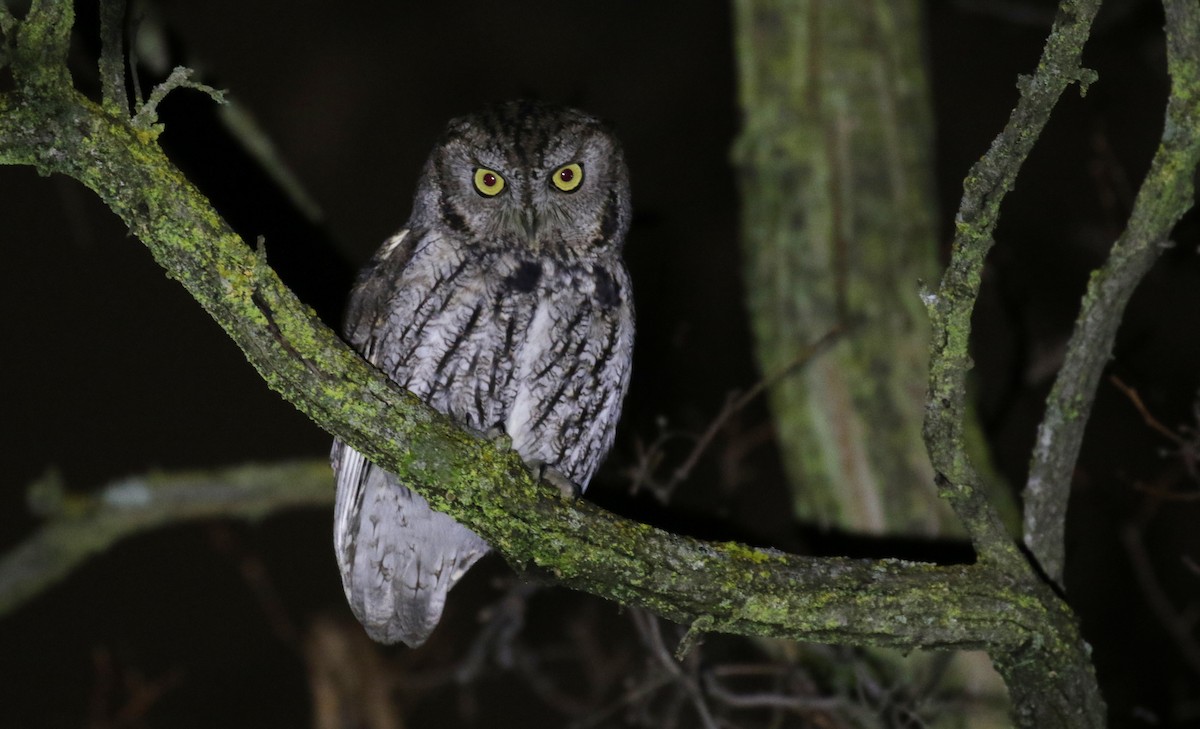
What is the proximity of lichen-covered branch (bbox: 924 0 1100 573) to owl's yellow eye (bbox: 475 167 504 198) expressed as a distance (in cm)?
102

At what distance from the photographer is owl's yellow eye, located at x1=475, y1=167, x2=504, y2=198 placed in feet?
7.61

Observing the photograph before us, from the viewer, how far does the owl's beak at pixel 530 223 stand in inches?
89.9

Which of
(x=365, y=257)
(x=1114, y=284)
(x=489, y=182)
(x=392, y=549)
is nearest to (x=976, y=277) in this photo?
(x=1114, y=284)

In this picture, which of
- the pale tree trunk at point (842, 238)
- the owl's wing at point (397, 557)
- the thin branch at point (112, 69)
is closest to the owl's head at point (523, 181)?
the owl's wing at point (397, 557)

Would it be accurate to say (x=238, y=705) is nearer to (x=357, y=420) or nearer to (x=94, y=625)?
(x=94, y=625)

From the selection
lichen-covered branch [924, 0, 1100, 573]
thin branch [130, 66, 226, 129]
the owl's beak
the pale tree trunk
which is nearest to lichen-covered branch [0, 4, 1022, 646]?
thin branch [130, 66, 226, 129]

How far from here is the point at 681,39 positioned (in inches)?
265

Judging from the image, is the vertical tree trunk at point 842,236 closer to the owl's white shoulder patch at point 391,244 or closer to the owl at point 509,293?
the owl at point 509,293

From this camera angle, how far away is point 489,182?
7.64 feet

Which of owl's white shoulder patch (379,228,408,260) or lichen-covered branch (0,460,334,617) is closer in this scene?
owl's white shoulder patch (379,228,408,260)

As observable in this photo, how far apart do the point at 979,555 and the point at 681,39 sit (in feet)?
17.7

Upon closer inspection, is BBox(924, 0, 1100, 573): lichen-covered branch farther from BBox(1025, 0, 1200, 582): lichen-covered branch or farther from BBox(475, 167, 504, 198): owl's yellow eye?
BBox(475, 167, 504, 198): owl's yellow eye

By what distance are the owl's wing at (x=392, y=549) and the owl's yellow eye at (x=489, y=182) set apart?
18 centimetres

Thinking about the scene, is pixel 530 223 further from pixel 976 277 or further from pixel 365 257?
pixel 365 257
